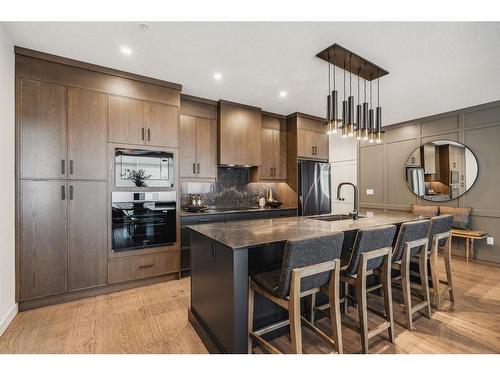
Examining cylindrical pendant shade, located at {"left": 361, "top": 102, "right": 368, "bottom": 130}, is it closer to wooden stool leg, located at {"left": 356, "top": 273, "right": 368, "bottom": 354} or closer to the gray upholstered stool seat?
wooden stool leg, located at {"left": 356, "top": 273, "right": 368, "bottom": 354}

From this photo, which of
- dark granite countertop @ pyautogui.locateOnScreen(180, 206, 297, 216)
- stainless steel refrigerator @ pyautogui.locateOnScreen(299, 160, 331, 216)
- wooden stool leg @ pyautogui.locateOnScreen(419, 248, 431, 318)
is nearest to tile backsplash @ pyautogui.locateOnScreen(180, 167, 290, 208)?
dark granite countertop @ pyautogui.locateOnScreen(180, 206, 297, 216)

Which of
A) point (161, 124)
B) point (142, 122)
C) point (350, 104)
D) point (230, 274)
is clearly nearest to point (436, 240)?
point (350, 104)

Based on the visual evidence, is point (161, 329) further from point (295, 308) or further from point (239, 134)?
point (239, 134)

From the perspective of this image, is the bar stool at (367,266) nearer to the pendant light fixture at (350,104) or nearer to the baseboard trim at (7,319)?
the pendant light fixture at (350,104)

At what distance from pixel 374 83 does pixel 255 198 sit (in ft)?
8.83

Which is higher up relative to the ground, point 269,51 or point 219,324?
point 269,51

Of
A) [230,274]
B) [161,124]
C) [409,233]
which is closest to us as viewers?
[230,274]

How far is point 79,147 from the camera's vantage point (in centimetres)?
260

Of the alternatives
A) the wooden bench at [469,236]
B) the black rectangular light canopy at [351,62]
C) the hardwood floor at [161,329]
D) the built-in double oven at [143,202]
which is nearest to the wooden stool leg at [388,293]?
the hardwood floor at [161,329]

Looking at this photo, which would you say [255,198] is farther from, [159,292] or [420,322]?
[420,322]

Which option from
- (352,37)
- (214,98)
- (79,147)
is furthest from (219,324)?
(214,98)

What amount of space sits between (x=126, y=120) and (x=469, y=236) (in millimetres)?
5357

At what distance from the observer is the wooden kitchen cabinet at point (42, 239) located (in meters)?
2.34

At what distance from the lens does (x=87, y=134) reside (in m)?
2.64
